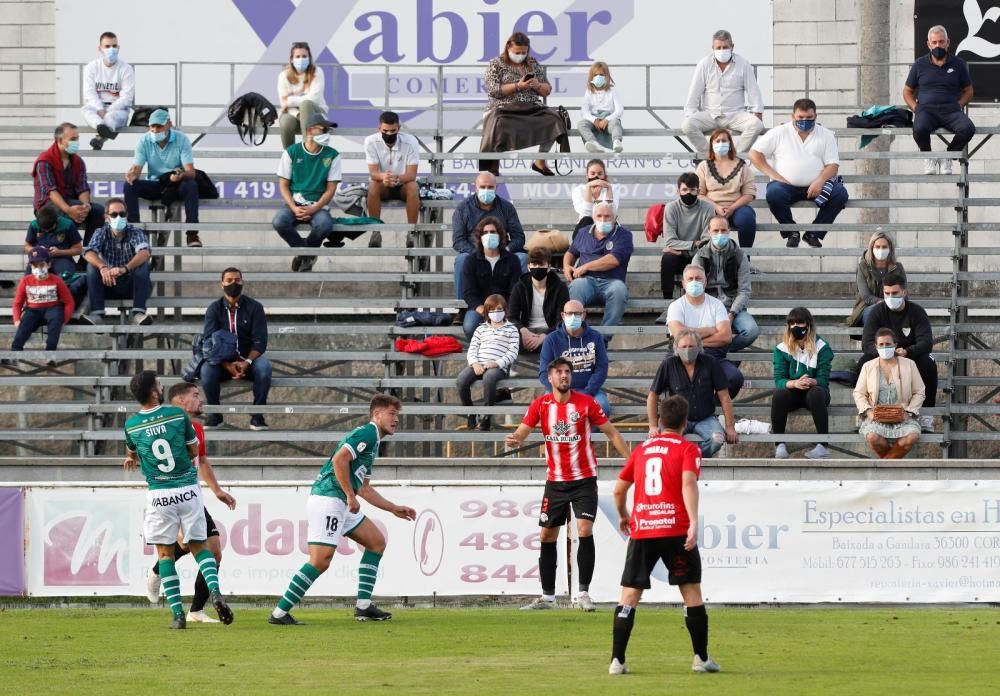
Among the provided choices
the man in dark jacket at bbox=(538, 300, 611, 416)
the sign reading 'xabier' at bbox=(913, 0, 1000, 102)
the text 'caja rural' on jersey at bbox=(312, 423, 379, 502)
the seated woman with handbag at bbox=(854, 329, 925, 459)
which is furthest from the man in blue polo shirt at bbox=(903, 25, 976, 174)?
the text 'caja rural' on jersey at bbox=(312, 423, 379, 502)

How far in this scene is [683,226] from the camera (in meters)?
18.2

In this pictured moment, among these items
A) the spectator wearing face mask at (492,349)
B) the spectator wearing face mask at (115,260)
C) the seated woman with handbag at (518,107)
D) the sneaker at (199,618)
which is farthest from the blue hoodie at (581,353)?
the spectator wearing face mask at (115,260)

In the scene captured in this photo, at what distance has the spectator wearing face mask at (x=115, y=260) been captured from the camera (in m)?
18.5

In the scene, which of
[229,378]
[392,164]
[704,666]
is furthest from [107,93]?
[704,666]

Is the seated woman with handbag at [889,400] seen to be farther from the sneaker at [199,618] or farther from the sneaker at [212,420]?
the sneaker at [199,618]

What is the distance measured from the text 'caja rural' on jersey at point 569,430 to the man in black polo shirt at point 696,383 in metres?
2.24

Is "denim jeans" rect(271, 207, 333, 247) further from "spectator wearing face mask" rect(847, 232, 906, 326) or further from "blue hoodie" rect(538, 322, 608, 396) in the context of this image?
"spectator wearing face mask" rect(847, 232, 906, 326)

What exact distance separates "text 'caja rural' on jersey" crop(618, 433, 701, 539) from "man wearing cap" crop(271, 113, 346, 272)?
9.37 meters

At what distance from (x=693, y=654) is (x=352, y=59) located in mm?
13201

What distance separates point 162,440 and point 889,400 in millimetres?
7412

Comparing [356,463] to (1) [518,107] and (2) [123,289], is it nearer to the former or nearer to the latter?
(2) [123,289]

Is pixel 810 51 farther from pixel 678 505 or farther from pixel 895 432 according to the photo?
pixel 678 505

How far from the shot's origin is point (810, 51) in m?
22.4

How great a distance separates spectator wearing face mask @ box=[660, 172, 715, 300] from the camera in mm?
18062
